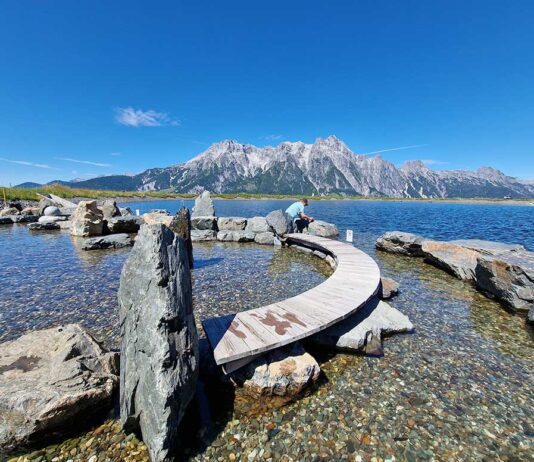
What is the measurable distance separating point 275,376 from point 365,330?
144 inches

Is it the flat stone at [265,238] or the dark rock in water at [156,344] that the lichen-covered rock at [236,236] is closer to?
the flat stone at [265,238]

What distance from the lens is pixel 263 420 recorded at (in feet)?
18.2

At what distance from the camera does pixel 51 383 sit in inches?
206

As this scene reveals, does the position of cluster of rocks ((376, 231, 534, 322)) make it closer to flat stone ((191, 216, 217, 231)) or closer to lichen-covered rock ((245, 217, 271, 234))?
lichen-covered rock ((245, 217, 271, 234))

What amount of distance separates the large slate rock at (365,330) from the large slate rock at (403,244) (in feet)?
42.4

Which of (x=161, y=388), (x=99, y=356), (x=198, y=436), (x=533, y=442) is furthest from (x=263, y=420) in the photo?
(x=533, y=442)

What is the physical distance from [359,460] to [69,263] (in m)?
19.2

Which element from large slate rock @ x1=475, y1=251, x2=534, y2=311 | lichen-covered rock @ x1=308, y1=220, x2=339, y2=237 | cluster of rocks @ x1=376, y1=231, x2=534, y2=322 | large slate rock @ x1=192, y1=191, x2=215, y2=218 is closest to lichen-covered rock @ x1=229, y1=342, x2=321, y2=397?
cluster of rocks @ x1=376, y1=231, x2=534, y2=322

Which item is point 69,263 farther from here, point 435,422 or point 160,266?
point 435,422

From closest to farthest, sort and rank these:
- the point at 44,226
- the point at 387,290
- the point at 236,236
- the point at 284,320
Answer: the point at 284,320
the point at 387,290
the point at 236,236
the point at 44,226

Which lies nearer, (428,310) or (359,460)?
(359,460)

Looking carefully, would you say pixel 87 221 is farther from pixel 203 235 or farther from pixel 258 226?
pixel 258 226

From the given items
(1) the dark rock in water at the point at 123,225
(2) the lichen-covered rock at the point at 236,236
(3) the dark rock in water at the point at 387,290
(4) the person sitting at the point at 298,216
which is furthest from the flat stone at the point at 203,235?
(3) the dark rock in water at the point at 387,290

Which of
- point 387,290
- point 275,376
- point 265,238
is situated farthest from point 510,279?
point 265,238
